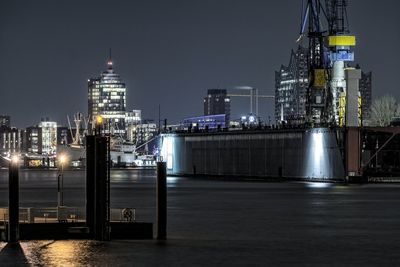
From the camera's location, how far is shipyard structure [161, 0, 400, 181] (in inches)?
5064

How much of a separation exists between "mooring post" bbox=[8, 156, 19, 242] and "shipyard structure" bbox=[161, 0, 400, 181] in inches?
3350

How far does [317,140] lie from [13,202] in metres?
93.2

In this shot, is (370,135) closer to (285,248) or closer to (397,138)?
(397,138)

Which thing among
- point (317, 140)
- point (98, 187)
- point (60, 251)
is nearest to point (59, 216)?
point (98, 187)

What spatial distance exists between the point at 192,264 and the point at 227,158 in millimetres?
119176

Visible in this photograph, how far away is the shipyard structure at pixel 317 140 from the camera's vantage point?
128625mm

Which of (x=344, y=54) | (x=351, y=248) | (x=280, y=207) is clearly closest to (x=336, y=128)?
(x=344, y=54)

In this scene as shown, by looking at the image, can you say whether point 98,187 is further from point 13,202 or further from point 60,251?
point 60,251

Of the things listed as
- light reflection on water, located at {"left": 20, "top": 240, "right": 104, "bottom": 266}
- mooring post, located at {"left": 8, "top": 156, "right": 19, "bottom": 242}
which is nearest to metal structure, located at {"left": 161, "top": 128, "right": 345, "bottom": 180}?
light reflection on water, located at {"left": 20, "top": 240, "right": 104, "bottom": 266}

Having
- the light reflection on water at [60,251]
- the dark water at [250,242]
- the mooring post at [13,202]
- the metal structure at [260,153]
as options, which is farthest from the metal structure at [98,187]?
the metal structure at [260,153]

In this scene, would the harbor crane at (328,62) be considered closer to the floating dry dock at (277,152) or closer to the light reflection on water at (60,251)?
the floating dry dock at (277,152)

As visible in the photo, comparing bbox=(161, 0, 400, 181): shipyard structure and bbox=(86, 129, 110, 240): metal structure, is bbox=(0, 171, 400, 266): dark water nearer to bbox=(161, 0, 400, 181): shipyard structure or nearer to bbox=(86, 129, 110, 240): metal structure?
bbox=(86, 129, 110, 240): metal structure

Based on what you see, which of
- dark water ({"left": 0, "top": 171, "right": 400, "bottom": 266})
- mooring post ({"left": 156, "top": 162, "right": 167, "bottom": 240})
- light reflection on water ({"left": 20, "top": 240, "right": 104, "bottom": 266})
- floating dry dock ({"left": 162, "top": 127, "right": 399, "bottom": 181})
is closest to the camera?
light reflection on water ({"left": 20, "top": 240, "right": 104, "bottom": 266})

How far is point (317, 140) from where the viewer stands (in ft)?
437
